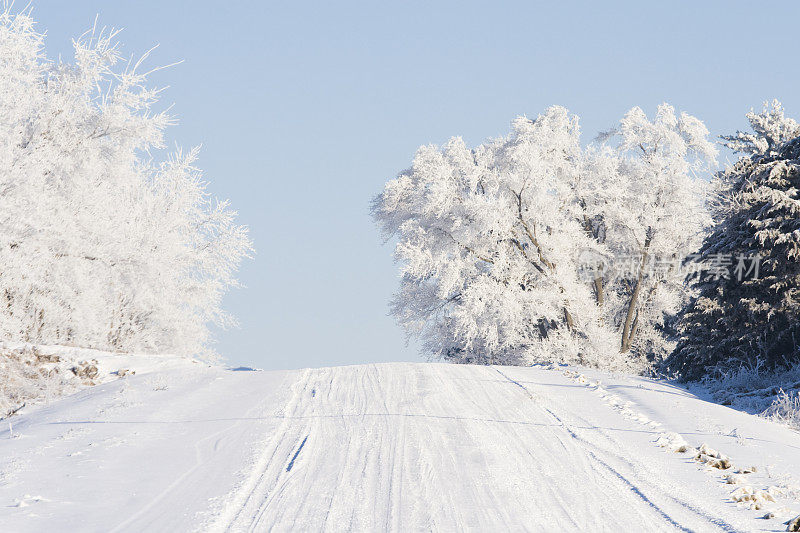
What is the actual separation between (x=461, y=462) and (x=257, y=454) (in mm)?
2179

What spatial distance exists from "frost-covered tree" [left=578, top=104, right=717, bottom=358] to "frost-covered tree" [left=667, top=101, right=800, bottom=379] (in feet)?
34.0

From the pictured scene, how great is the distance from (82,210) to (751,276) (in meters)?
16.7

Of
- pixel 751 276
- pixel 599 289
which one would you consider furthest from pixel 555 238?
pixel 751 276

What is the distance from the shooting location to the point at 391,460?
765 cm

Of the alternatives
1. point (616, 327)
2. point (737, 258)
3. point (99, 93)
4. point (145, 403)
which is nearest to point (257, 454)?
point (145, 403)

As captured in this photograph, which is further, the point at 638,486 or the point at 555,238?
the point at 555,238

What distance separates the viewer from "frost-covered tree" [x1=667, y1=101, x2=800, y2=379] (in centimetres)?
1673

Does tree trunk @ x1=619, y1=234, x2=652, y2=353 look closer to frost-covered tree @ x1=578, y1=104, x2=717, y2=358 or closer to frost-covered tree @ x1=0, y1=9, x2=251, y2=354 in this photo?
frost-covered tree @ x1=578, y1=104, x2=717, y2=358

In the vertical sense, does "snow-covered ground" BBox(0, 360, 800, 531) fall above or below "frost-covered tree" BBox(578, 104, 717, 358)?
below

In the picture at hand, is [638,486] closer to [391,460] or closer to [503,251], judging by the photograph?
[391,460]

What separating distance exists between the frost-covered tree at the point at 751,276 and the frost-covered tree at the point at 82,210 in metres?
14.3

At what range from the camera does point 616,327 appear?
31.3 metres

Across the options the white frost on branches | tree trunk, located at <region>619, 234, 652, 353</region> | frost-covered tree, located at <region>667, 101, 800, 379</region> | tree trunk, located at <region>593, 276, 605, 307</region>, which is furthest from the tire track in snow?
tree trunk, located at <region>593, 276, 605, 307</region>

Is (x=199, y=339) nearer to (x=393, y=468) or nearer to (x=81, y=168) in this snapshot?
(x=81, y=168)
